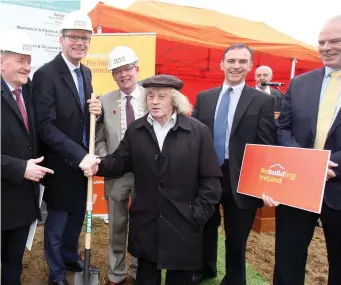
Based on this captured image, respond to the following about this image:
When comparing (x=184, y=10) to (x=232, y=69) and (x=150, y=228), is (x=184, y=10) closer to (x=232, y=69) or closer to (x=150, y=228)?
(x=232, y=69)

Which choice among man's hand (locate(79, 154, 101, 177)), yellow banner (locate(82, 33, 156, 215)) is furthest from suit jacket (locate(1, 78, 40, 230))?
yellow banner (locate(82, 33, 156, 215))

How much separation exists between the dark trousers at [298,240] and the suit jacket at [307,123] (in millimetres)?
170

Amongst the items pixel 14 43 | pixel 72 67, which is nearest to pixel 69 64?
pixel 72 67

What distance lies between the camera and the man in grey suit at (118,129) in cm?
304

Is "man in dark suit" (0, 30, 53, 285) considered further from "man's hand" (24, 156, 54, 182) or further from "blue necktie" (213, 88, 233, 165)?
"blue necktie" (213, 88, 233, 165)

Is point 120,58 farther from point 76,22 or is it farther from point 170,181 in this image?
point 170,181

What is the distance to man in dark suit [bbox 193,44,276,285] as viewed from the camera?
108 inches

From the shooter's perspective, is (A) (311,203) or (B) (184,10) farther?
(B) (184,10)

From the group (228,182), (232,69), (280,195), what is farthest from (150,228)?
(232,69)

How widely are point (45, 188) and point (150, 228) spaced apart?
1.06 meters

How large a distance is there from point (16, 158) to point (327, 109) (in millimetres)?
2140

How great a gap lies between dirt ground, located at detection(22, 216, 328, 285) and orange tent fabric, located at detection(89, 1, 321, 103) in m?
3.53

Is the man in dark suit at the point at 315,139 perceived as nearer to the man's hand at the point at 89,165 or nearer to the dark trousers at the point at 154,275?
the dark trousers at the point at 154,275

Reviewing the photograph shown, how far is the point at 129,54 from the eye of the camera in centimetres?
302
